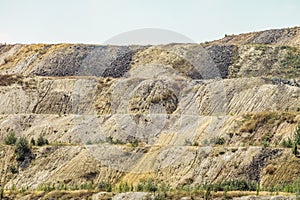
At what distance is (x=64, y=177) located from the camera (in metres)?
54.9

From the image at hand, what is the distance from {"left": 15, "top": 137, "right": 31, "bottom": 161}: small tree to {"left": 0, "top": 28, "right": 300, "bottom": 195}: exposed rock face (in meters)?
0.70

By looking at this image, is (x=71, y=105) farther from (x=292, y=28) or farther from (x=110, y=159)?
(x=292, y=28)

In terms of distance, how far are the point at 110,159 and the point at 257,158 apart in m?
11.8

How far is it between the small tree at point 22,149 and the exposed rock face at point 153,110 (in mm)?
705

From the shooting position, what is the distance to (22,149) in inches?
2324

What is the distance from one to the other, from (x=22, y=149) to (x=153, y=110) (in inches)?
642

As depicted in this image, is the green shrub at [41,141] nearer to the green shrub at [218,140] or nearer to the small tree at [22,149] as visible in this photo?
the small tree at [22,149]

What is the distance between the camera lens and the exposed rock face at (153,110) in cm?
5312

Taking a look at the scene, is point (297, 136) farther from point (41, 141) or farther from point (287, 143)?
point (41, 141)

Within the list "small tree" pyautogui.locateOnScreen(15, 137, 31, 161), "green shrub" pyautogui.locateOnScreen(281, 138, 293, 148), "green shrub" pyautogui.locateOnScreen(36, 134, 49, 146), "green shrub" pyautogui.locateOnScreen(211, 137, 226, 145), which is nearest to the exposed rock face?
"green shrub" pyautogui.locateOnScreen(211, 137, 226, 145)

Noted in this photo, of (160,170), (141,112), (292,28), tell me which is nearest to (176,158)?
(160,170)

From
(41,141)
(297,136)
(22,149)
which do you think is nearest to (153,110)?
A: (41,141)

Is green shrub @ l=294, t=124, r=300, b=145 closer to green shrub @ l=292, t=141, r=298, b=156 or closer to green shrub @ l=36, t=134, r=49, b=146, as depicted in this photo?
green shrub @ l=292, t=141, r=298, b=156

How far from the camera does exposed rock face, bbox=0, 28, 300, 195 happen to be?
174 feet
